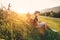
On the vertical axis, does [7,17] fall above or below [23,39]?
above

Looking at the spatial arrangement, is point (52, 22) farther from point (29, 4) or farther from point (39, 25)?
point (29, 4)

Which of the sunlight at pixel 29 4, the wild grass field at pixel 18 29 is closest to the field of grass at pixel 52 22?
the wild grass field at pixel 18 29

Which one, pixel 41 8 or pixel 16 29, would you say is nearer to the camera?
pixel 16 29

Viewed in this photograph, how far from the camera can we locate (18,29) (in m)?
2.65

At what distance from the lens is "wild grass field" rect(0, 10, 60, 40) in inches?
102

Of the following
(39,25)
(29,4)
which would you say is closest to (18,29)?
(39,25)

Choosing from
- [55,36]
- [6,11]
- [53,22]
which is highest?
[6,11]

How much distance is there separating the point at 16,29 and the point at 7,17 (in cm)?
20

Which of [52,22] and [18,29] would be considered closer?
[18,29]

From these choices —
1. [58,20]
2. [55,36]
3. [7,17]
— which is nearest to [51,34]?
[55,36]

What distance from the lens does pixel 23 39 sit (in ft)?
8.66

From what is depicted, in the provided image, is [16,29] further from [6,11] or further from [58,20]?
[58,20]

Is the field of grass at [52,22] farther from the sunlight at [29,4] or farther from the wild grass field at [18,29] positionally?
the sunlight at [29,4]

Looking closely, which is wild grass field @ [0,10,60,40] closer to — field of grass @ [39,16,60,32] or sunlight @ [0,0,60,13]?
field of grass @ [39,16,60,32]
